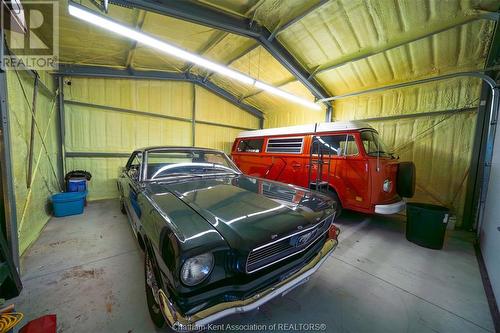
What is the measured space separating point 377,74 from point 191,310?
235 inches

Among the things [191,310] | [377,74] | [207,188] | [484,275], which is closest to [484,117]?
[377,74]

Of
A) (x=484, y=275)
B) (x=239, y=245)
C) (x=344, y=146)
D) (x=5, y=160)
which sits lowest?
(x=484, y=275)

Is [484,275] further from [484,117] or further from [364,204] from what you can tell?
[484,117]

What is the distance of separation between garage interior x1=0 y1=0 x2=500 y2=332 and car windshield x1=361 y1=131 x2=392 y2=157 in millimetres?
1398

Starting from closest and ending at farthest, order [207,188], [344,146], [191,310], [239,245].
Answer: [191,310] → [239,245] → [207,188] → [344,146]

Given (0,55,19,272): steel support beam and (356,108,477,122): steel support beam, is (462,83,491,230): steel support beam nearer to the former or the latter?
(356,108,477,122): steel support beam

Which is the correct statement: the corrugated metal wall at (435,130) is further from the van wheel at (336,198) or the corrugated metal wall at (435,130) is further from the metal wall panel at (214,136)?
the metal wall panel at (214,136)

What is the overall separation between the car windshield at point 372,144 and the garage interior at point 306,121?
140 cm

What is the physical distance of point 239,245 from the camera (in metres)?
1.19

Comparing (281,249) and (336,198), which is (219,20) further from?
(336,198)

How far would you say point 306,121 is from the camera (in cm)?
698

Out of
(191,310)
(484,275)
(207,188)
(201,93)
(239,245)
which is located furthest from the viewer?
(201,93)

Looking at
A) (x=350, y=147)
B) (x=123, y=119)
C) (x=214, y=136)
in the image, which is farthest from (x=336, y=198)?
(x=123, y=119)

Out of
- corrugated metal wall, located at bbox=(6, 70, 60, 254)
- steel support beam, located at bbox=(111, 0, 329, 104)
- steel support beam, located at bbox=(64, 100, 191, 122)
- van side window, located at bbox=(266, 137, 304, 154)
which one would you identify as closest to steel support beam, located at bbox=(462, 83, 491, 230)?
van side window, located at bbox=(266, 137, 304, 154)
